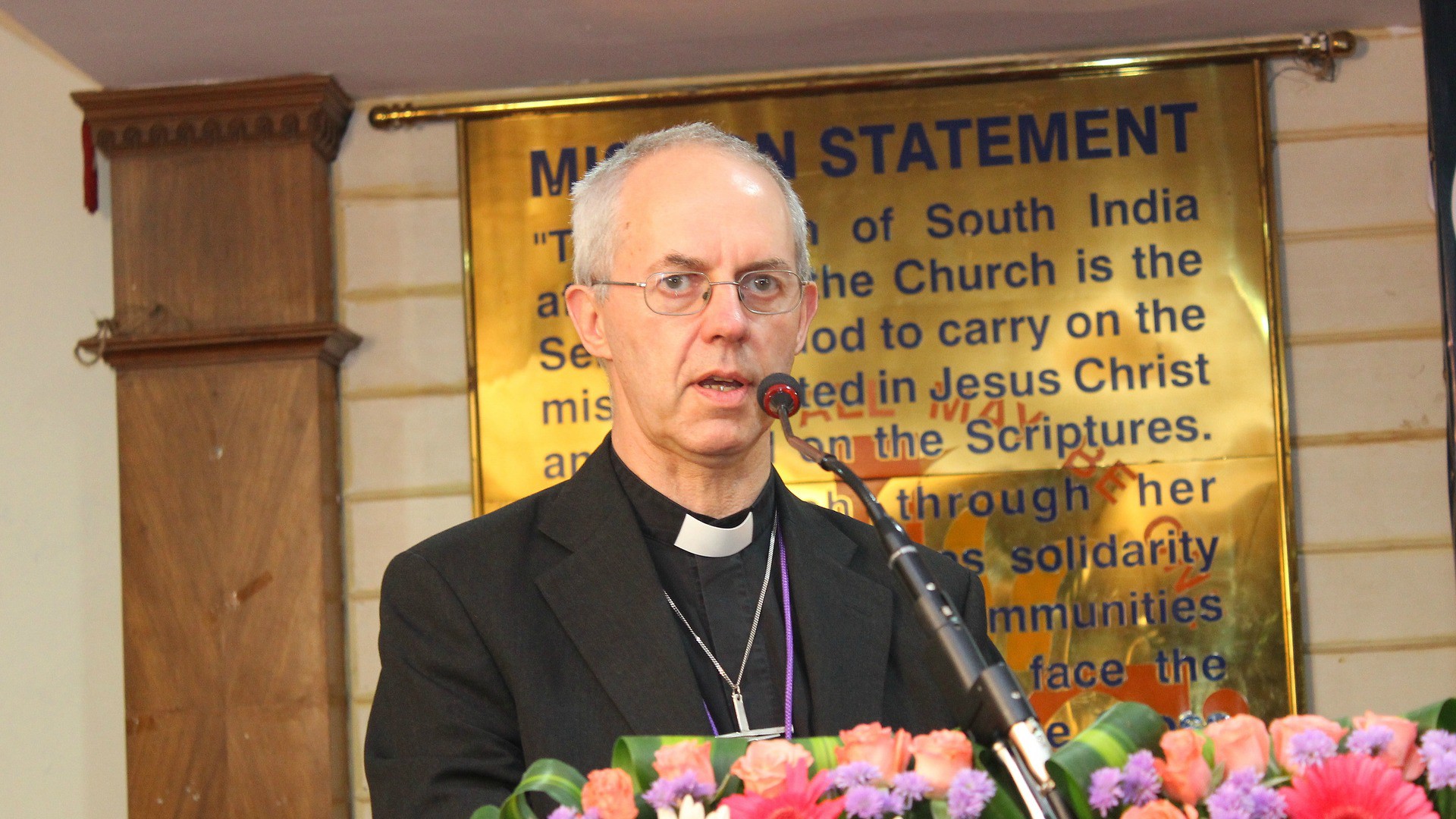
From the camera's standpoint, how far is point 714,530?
6.65 feet

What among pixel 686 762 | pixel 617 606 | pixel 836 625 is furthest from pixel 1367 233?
pixel 686 762

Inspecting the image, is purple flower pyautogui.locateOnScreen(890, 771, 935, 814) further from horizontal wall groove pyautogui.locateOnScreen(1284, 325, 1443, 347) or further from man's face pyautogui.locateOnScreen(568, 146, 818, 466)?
horizontal wall groove pyautogui.locateOnScreen(1284, 325, 1443, 347)

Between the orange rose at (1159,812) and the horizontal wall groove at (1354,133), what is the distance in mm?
3234

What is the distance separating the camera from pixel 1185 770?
3.00 feet

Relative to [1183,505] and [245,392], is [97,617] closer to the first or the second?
[245,392]

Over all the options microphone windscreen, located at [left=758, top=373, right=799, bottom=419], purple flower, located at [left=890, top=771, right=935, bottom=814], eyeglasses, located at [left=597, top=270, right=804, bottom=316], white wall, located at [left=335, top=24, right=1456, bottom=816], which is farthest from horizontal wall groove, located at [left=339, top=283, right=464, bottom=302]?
purple flower, located at [left=890, top=771, right=935, bottom=814]

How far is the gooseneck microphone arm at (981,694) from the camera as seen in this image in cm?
91

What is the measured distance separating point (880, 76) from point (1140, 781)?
3.08m

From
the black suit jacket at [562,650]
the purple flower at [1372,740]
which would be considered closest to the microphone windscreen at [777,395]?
the black suit jacket at [562,650]

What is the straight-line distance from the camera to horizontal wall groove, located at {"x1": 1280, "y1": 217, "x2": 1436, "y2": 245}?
3.72 metres

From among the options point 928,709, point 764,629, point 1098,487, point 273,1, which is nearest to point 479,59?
point 273,1

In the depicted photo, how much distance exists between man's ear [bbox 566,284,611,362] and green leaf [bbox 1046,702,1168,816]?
110 centimetres

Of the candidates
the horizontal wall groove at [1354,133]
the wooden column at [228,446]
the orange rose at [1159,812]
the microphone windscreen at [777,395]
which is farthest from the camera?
the horizontal wall groove at [1354,133]

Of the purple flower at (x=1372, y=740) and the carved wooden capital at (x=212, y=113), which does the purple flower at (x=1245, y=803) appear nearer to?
the purple flower at (x=1372, y=740)
